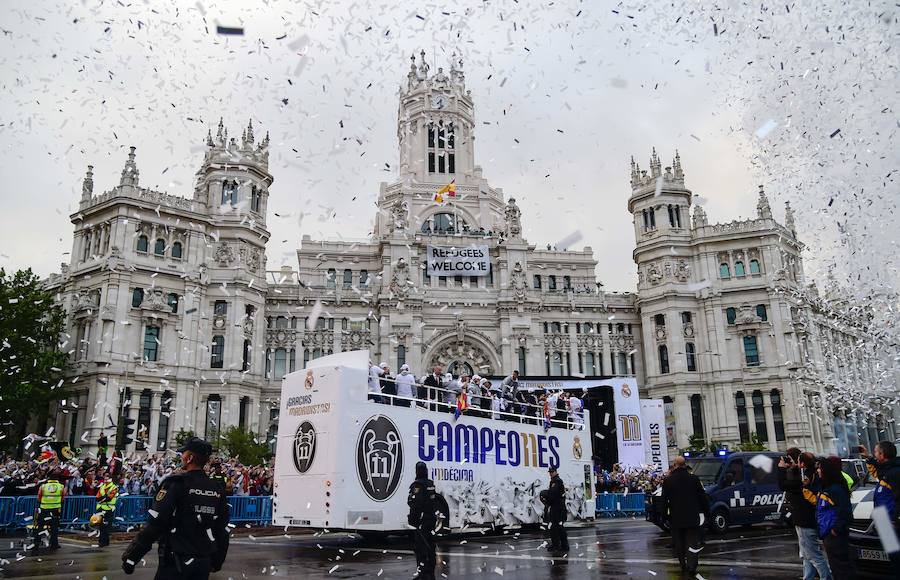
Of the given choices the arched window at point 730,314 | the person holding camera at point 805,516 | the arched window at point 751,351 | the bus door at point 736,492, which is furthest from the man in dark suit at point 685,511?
the arched window at point 730,314

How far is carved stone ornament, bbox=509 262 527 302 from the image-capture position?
59.6m

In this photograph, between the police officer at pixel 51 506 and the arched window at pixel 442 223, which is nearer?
the police officer at pixel 51 506

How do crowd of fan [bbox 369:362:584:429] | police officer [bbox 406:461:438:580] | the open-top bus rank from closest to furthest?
police officer [bbox 406:461:438:580]
the open-top bus
crowd of fan [bbox 369:362:584:429]

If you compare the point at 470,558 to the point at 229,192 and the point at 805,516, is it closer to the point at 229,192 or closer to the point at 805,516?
the point at 805,516

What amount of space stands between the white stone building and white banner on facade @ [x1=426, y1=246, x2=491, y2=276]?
Result: 3.39ft

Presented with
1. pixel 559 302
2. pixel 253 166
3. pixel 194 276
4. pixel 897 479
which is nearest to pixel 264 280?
pixel 194 276

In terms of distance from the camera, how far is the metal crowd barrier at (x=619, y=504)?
3184cm

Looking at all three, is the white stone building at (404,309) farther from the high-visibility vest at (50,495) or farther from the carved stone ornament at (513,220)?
the high-visibility vest at (50,495)

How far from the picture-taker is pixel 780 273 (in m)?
58.7

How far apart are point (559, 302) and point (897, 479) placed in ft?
174

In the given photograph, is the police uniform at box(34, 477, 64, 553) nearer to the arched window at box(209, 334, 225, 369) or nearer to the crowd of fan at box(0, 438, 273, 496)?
the crowd of fan at box(0, 438, 273, 496)

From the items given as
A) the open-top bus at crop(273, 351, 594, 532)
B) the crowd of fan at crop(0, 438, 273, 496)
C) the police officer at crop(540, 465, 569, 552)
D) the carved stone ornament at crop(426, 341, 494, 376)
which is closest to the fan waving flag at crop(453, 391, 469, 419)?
the open-top bus at crop(273, 351, 594, 532)

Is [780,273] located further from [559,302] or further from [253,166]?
[253,166]

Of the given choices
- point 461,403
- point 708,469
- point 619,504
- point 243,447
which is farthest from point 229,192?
point 708,469
